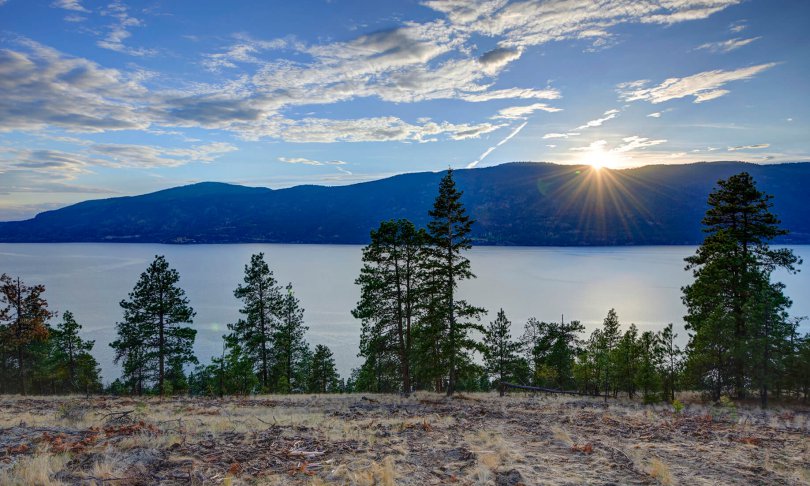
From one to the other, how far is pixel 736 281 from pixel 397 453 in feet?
86.3

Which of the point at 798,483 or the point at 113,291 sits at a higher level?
the point at 798,483

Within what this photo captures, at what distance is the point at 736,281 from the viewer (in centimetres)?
2542

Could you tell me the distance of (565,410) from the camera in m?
19.4

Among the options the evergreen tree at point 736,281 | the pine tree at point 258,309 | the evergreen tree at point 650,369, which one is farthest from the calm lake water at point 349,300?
the evergreen tree at point 736,281

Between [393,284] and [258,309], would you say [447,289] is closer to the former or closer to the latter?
[393,284]

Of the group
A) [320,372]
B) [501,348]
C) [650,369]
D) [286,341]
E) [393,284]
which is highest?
[393,284]

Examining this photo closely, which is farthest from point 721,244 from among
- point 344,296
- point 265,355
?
point 344,296

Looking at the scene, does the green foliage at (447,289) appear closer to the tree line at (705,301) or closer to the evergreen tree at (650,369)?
the tree line at (705,301)

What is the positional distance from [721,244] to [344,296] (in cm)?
13302

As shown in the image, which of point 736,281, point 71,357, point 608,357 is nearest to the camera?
point 736,281

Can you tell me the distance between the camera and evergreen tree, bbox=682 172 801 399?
2472cm

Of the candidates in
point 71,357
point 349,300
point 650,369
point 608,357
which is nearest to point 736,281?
point 650,369

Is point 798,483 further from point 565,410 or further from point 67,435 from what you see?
point 67,435

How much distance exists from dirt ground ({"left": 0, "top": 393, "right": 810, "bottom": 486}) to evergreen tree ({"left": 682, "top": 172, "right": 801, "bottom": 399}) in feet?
39.3
